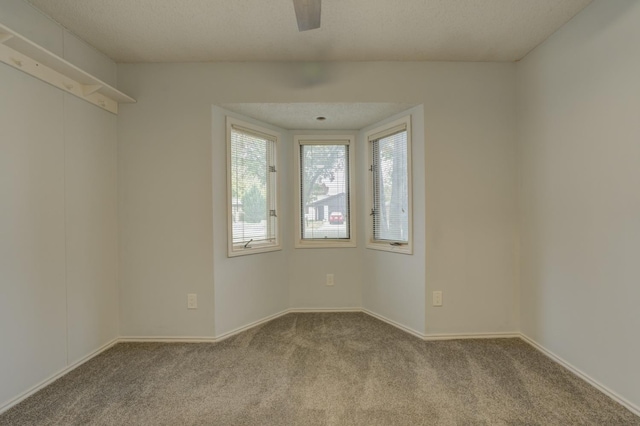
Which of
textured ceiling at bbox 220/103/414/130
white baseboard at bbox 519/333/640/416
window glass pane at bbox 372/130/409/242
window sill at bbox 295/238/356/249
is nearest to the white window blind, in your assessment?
textured ceiling at bbox 220/103/414/130

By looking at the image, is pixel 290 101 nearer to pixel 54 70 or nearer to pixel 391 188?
pixel 391 188

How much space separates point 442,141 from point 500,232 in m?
0.97

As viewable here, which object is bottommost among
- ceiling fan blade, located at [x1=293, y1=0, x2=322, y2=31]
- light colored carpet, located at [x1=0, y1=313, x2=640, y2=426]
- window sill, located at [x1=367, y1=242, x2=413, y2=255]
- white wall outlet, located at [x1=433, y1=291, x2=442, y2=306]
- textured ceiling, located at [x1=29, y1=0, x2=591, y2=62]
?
light colored carpet, located at [x1=0, y1=313, x2=640, y2=426]

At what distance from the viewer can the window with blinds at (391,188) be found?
2.80 m

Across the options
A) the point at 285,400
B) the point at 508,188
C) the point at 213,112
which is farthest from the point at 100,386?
the point at 508,188

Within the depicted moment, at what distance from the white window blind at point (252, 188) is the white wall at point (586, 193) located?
7.88 feet

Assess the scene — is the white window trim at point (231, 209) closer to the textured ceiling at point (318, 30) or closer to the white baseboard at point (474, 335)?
the textured ceiling at point (318, 30)

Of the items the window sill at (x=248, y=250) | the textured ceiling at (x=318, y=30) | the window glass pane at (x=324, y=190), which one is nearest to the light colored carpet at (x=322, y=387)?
the window sill at (x=248, y=250)

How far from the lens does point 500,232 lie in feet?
8.43

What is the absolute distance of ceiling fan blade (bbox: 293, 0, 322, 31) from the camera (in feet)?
4.79

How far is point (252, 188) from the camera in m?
2.96

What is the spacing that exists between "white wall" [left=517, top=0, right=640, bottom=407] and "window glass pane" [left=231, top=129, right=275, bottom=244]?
2421 mm

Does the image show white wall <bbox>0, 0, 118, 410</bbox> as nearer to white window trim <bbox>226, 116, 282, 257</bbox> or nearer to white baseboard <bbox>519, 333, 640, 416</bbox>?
white window trim <bbox>226, 116, 282, 257</bbox>

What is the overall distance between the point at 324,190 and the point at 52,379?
2.71 m
